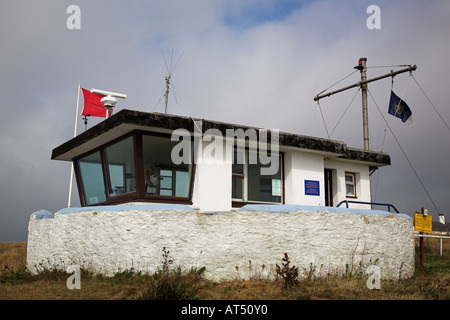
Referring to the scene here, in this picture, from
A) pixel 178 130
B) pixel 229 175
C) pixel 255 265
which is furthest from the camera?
pixel 229 175

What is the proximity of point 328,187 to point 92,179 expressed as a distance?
29.1 ft

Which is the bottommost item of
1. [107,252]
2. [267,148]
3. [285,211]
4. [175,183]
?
[107,252]

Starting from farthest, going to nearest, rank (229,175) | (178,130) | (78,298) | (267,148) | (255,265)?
1. (267,148)
2. (229,175)
3. (178,130)
4. (255,265)
5. (78,298)

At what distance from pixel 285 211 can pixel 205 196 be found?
2.78m

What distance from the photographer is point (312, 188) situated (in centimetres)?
1424

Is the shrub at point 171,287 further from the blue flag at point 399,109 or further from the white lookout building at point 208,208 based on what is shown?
the blue flag at point 399,109

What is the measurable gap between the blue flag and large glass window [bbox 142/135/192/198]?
35.2ft

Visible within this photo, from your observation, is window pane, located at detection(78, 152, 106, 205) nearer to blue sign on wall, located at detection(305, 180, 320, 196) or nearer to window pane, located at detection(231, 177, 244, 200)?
window pane, located at detection(231, 177, 244, 200)

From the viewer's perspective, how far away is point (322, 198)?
1428 cm

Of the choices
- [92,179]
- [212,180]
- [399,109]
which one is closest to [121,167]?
[92,179]

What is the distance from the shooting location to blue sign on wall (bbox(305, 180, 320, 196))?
46.4 ft

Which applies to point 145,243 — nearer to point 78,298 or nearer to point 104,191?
point 78,298

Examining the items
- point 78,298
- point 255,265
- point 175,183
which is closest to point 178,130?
point 175,183

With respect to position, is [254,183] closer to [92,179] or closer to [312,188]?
[312,188]
